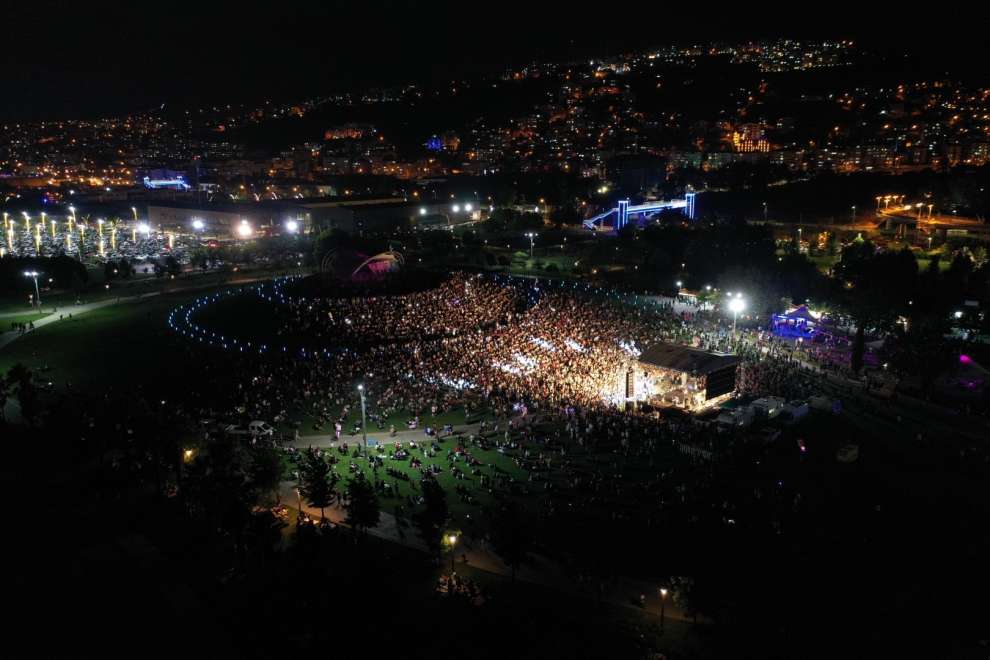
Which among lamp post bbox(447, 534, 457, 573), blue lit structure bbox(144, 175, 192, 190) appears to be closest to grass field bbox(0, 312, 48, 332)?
lamp post bbox(447, 534, 457, 573)

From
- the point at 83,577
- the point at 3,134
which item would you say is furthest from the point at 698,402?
the point at 3,134

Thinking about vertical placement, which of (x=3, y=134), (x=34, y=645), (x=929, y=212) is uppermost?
(x=3, y=134)

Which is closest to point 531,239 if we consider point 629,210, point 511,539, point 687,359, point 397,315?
point 629,210

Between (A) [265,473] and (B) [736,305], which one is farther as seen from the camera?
(B) [736,305]

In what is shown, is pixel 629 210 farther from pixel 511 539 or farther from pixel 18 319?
pixel 511 539

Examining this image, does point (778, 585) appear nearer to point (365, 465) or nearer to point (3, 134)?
point (365, 465)

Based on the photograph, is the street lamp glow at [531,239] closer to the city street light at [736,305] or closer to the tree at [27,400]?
the city street light at [736,305]
